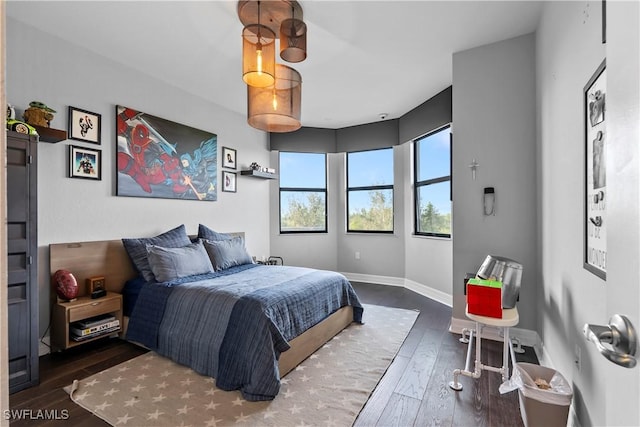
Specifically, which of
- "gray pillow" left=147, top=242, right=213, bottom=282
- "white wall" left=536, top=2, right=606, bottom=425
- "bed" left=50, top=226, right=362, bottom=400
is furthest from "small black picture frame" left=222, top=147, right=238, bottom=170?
"white wall" left=536, top=2, right=606, bottom=425

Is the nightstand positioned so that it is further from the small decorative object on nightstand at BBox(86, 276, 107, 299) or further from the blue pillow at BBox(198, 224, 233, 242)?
the blue pillow at BBox(198, 224, 233, 242)

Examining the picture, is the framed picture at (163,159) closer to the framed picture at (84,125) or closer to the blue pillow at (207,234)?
the framed picture at (84,125)

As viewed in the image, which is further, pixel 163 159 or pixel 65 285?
pixel 163 159

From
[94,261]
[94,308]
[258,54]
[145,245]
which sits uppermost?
[258,54]

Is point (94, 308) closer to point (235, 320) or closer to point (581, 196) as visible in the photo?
point (235, 320)

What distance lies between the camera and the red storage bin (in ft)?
6.45

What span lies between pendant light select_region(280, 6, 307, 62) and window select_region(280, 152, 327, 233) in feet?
10.9

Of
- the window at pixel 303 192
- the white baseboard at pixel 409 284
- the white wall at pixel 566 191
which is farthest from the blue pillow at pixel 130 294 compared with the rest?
the white baseboard at pixel 409 284

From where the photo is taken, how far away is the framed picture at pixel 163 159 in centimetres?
319

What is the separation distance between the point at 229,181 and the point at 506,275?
3.62m

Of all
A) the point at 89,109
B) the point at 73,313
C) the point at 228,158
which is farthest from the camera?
the point at 228,158

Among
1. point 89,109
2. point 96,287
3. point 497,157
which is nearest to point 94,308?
point 96,287

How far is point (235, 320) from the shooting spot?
2146mm

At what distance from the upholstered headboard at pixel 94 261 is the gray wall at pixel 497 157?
11.2ft
